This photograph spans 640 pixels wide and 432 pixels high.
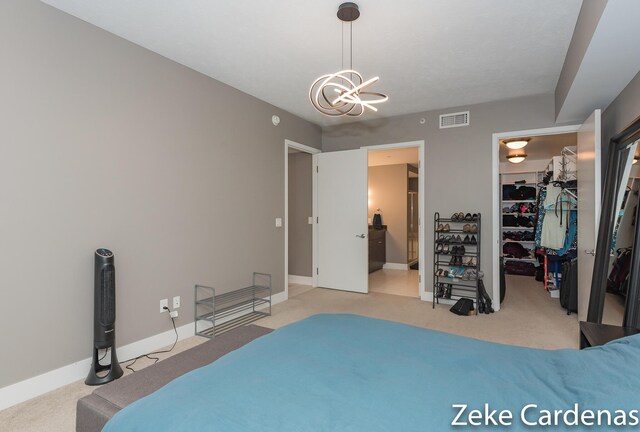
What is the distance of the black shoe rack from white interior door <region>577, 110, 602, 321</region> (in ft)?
3.53

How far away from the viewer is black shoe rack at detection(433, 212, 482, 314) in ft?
14.7

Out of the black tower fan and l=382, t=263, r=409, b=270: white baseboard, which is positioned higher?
the black tower fan

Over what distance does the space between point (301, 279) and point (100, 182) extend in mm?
3731

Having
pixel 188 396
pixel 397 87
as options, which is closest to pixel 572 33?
pixel 397 87

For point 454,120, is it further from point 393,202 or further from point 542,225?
point 393,202

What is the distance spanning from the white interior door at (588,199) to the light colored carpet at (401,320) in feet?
1.59

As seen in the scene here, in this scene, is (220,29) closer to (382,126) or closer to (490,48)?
(490,48)

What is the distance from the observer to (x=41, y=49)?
2408 mm

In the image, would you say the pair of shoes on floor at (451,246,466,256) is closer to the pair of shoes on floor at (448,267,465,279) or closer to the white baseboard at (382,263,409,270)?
the pair of shoes on floor at (448,267,465,279)

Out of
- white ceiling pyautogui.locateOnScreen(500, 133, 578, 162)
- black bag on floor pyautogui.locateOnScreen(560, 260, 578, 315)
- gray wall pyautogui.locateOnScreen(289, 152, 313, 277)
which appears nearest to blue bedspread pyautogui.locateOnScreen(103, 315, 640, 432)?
black bag on floor pyautogui.locateOnScreen(560, 260, 578, 315)

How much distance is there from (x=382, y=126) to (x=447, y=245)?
2032 millimetres

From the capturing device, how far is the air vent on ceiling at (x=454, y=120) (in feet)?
15.3

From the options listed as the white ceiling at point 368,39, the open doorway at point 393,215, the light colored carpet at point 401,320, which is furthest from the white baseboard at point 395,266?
the white ceiling at point 368,39

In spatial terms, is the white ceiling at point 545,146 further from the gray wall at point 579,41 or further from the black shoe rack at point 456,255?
the gray wall at point 579,41
